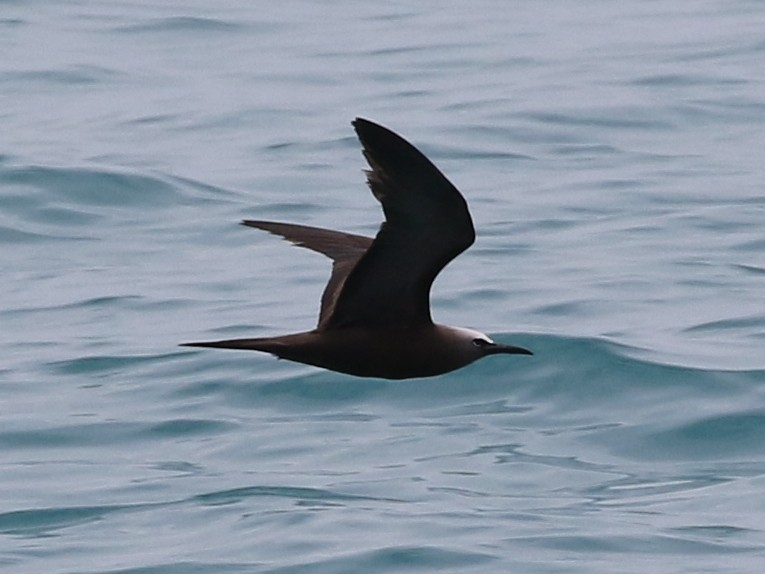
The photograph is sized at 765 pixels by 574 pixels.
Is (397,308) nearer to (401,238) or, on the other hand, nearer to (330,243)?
(401,238)

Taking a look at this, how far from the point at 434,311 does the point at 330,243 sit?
3522 millimetres

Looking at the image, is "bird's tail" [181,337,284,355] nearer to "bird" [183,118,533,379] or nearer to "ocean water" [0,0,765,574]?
"bird" [183,118,533,379]

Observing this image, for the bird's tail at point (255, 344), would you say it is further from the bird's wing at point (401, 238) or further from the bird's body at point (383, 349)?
the bird's wing at point (401, 238)

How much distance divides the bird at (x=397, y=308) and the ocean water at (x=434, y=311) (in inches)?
43.4

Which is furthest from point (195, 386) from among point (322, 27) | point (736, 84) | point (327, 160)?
point (322, 27)

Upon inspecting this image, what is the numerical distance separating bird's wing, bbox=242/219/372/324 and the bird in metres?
0.47

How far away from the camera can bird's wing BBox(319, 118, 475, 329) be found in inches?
355

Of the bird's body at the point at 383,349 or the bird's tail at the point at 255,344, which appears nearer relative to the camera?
the bird's tail at the point at 255,344

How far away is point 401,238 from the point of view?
954 cm

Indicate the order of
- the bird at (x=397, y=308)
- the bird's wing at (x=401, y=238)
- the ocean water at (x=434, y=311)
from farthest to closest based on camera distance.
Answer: the ocean water at (x=434, y=311)
the bird at (x=397, y=308)
the bird's wing at (x=401, y=238)

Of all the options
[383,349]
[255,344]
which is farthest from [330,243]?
[255,344]

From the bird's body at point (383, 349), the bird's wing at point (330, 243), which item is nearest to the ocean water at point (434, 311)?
the bird's body at point (383, 349)

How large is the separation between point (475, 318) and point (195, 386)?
1.99 meters

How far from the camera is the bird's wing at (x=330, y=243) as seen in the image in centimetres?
1059
